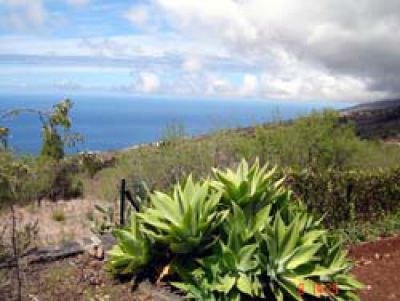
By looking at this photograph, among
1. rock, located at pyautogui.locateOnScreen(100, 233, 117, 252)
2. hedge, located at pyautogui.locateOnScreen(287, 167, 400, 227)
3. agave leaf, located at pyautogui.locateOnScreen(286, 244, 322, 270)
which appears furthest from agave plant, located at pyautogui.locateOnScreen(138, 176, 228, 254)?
hedge, located at pyautogui.locateOnScreen(287, 167, 400, 227)

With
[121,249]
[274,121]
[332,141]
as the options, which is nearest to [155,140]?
[274,121]

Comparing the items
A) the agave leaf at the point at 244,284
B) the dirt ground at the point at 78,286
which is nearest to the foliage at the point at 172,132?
the dirt ground at the point at 78,286

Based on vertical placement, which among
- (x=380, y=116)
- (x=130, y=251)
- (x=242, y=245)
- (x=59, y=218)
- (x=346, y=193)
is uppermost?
(x=380, y=116)

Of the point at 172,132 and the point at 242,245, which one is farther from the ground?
the point at 172,132

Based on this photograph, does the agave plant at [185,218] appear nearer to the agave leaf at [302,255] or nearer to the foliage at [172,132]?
the agave leaf at [302,255]

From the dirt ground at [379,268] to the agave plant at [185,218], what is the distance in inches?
107

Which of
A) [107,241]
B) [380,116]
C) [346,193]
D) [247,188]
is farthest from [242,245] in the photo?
[380,116]

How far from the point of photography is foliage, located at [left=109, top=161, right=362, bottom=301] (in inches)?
218

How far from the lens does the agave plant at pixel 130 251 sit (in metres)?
5.92

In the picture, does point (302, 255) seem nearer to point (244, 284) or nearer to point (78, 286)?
point (244, 284)

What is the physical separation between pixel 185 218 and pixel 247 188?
0.65 metres

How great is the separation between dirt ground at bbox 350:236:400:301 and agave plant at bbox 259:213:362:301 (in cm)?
203

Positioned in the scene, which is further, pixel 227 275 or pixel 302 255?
pixel 302 255

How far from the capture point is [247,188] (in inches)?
239
